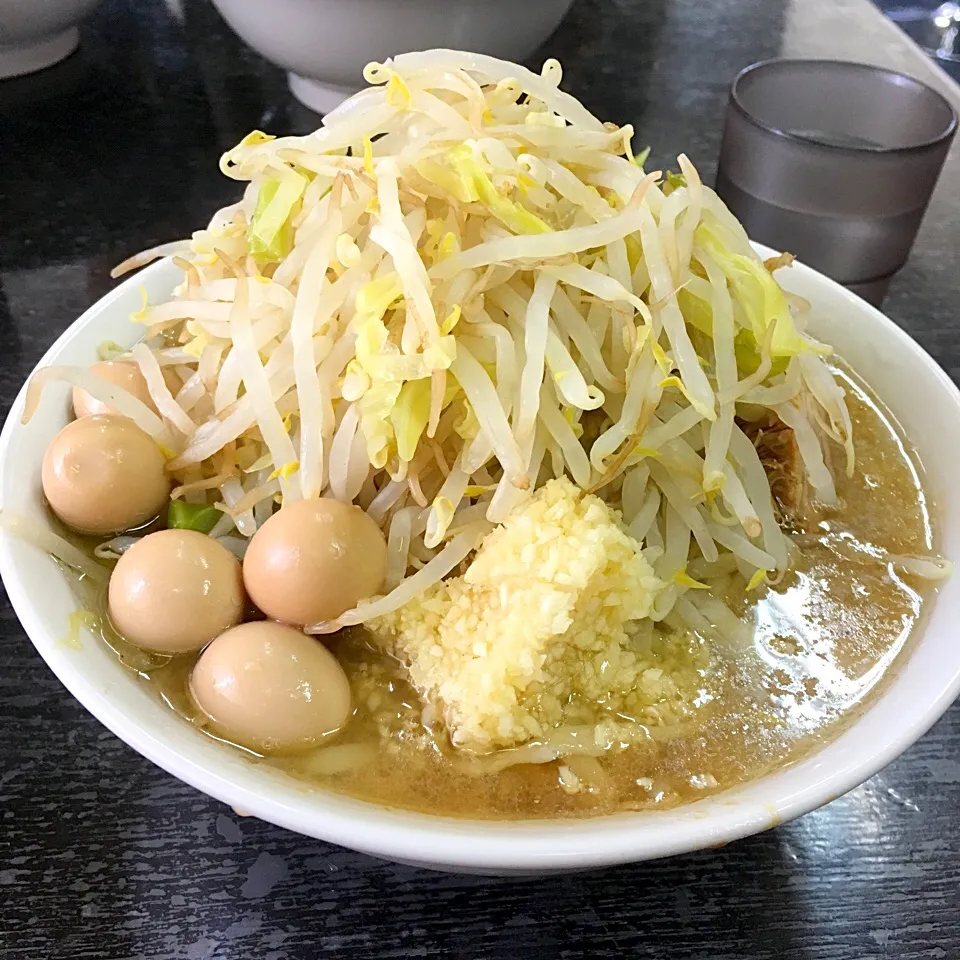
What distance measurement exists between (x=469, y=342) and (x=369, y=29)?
1.42m

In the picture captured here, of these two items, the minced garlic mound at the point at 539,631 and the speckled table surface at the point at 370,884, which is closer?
the minced garlic mound at the point at 539,631

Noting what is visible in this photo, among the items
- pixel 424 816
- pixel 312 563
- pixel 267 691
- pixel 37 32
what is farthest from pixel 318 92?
pixel 424 816

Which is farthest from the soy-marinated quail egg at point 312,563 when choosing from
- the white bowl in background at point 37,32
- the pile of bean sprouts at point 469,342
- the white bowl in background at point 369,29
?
the white bowl in background at point 37,32

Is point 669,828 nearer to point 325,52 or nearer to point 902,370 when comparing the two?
point 902,370

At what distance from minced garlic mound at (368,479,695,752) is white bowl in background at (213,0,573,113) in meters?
1.57

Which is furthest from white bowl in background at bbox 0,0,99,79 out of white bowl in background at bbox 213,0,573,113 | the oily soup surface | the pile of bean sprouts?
the oily soup surface

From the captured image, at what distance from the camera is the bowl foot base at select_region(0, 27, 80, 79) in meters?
2.76

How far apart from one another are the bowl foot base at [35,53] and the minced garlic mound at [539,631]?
266 cm

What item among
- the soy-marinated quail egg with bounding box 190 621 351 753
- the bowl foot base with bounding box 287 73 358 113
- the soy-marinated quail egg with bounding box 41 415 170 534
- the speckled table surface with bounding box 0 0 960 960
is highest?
the soy-marinated quail egg with bounding box 41 415 170 534

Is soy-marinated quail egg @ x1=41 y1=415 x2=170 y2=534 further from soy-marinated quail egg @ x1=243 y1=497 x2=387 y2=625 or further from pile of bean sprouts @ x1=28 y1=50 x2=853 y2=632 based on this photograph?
soy-marinated quail egg @ x1=243 y1=497 x2=387 y2=625

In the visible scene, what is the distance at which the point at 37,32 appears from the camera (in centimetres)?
271

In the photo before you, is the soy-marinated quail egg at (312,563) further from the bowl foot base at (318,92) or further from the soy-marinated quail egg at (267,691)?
the bowl foot base at (318,92)

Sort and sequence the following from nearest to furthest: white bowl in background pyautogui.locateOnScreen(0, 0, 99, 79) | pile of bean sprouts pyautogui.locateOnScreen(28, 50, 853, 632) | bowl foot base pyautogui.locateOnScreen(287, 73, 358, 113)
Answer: pile of bean sprouts pyautogui.locateOnScreen(28, 50, 853, 632) → bowl foot base pyautogui.locateOnScreen(287, 73, 358, 113) → white bowl in background pyautogui.locateOnScreen(0, 0, 99, 79)

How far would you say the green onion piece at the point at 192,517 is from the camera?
3.64ft
